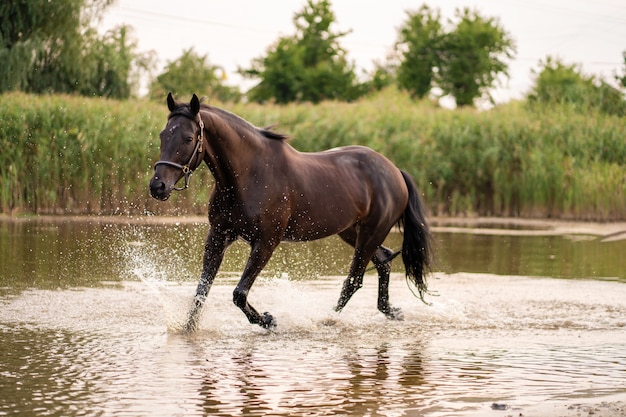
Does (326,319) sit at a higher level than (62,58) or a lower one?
lower

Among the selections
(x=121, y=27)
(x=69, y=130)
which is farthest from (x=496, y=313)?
(x=121, y=27)

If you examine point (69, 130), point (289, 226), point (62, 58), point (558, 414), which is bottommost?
point (558, 414)

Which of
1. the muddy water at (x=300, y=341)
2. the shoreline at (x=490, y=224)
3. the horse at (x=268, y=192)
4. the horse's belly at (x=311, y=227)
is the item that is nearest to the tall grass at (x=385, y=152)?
the shoreline at (x=490, y=224)

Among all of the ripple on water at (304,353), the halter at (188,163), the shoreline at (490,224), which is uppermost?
the halter at (188,163)

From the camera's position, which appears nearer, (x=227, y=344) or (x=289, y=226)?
(x=227, y=344)

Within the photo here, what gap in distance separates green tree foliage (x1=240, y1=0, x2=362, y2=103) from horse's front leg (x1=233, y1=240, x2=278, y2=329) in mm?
50803

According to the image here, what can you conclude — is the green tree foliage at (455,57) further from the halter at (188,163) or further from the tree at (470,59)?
the halter at (188,163)

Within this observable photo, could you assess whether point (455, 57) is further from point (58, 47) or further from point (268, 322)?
point (268, 322)

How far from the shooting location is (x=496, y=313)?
10672mm

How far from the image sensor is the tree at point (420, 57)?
63469 mm

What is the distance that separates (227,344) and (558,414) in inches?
124

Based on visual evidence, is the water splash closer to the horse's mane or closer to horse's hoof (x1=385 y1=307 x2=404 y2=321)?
the horse's mane

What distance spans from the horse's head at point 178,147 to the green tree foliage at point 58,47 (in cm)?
2878

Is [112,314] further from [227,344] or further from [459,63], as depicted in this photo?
[459,63]
